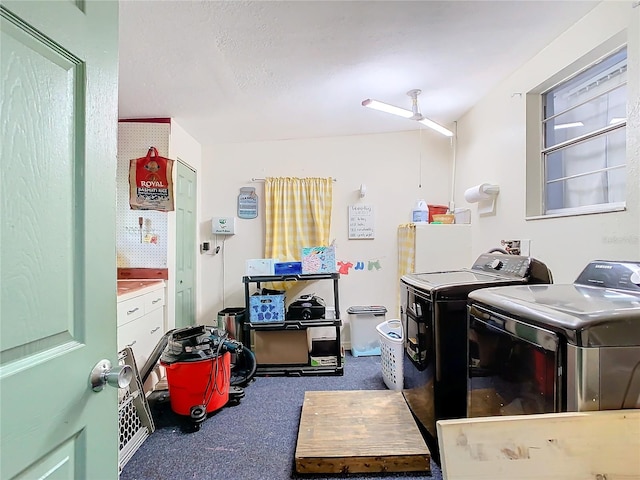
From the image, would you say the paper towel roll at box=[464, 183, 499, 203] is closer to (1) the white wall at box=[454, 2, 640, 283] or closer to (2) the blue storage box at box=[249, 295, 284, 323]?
(1) the white wall at box=[454, 2, 640, 283]

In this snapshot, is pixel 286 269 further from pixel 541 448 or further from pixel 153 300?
pixel 541 448

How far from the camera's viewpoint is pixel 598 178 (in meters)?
1.81

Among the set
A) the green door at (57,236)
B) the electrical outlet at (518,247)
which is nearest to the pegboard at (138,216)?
the green door at (57,236)

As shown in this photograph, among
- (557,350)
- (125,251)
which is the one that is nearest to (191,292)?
(125,251)

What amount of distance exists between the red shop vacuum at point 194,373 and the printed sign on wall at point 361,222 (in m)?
1.93

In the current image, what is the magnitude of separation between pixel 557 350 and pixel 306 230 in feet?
9.25

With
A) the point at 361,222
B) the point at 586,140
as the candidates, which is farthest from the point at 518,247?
the point at 361,222

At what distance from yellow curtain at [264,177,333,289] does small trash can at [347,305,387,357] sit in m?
0.85

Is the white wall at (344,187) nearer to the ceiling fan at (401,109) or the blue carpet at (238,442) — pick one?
the ceiling fan at (401,109)

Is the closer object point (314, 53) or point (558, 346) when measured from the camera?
point (558, 346)

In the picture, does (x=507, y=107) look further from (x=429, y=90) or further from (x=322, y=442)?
(x=322, y=442)

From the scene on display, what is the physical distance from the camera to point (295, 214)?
3.54 meters

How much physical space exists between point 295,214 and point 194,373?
75.1 inches

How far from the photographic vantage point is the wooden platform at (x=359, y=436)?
5.41ft
